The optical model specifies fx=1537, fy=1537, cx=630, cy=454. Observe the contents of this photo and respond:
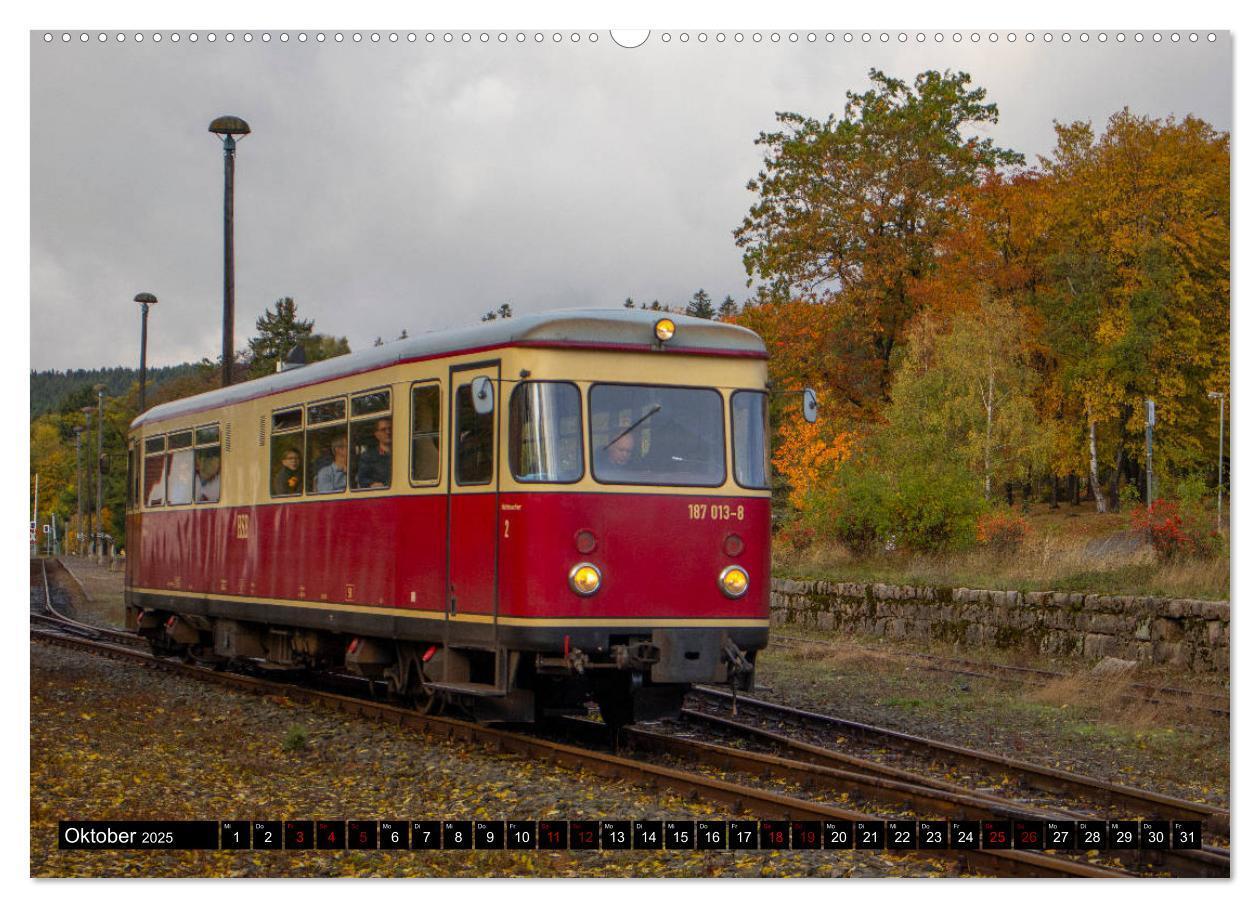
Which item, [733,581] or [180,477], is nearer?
[733,581]

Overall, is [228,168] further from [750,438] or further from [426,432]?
[750,438]

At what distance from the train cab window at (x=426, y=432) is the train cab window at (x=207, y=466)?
5.30 metres

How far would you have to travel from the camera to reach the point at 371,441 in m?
13.0

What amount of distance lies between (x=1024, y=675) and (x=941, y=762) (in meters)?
5.97

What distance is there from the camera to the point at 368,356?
517 inches

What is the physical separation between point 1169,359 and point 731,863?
596 centimetres

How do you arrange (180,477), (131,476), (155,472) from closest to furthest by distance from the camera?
(180,477), (155,472), (131,476)

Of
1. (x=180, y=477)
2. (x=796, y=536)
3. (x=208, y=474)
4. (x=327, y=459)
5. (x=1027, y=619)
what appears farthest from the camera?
(x=796, y=536)

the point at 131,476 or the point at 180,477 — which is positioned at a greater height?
the point at 131,476

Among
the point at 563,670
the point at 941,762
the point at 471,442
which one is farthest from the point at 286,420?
the point at 941,762

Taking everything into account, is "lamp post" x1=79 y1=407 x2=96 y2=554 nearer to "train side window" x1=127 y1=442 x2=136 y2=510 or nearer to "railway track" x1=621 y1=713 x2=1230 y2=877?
"train side window" x1=127 y1=442 x2=136 y2=510

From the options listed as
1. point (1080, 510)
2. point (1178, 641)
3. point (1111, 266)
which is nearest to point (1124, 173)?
point (1111, 266)

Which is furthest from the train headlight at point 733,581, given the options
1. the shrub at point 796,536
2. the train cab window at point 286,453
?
the shrub at point 796,536

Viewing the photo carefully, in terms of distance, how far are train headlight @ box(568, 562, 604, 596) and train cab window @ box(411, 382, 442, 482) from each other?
1.70 m
